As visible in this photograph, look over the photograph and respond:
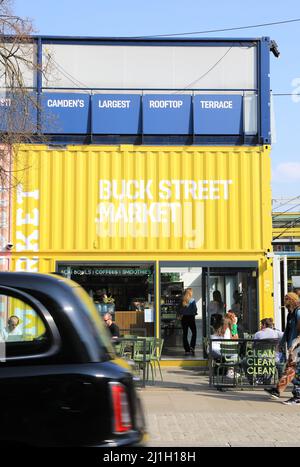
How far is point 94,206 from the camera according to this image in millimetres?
14211

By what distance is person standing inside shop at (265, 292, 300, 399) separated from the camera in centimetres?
934

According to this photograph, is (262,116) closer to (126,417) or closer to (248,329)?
(248,329)

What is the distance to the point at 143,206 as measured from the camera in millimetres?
14242

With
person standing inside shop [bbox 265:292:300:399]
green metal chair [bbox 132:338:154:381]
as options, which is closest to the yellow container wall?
green metal chair [bbox 132:338:154:381]

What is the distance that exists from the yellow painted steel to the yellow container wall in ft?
0.08

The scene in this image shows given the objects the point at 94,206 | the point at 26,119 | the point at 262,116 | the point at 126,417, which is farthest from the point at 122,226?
the point at 126,417

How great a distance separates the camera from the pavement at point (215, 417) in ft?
21.8

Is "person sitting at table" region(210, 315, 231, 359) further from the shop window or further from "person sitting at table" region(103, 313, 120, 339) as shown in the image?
"person sitting at table" region(103, 313, 120, 339)

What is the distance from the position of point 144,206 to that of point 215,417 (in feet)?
23.2

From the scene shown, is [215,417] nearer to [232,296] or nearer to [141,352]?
[141,352]

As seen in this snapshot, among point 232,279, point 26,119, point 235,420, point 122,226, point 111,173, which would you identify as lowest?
point 235,420
